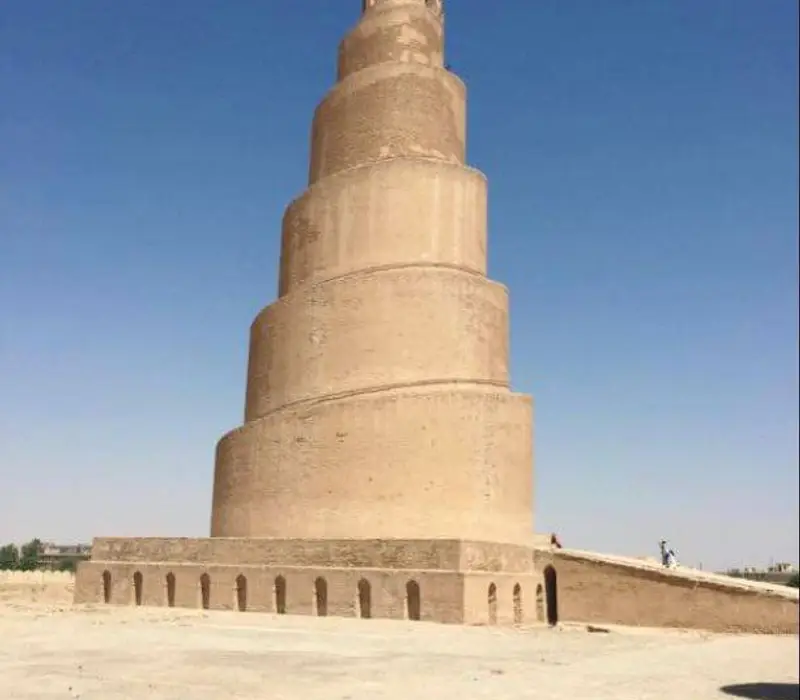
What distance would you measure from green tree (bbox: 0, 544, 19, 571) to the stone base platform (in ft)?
116

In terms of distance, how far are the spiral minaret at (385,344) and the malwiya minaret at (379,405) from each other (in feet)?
0.15

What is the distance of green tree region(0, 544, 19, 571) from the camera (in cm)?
5433

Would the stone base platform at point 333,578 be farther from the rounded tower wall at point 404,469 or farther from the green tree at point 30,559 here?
the green tree at point 30,559

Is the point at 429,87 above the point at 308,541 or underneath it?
above

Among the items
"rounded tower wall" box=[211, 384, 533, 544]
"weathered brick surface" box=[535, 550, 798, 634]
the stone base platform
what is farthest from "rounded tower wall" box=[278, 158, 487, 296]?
"weathered brick surface" box=[535, 550, 798, 634]

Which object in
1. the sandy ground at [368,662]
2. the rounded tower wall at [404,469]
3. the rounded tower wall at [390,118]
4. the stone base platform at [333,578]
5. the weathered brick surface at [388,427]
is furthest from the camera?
the rounded tower wall at [390,118]

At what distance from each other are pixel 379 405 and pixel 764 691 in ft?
41.9

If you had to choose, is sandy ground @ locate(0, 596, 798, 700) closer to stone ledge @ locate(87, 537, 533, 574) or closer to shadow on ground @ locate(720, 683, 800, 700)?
shadow on ground @ locate(720, 683, 800, 700)

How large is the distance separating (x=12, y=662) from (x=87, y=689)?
2.32m

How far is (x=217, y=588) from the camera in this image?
67.2ft

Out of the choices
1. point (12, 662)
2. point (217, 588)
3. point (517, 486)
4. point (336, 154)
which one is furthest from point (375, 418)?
point (12, 662)

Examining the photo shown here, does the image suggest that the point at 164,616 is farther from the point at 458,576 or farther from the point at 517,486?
the point at 517,486

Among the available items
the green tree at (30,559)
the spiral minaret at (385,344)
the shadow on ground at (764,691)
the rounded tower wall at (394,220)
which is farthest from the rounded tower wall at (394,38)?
the green tree at (30,559)

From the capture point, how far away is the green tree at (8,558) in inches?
2139
